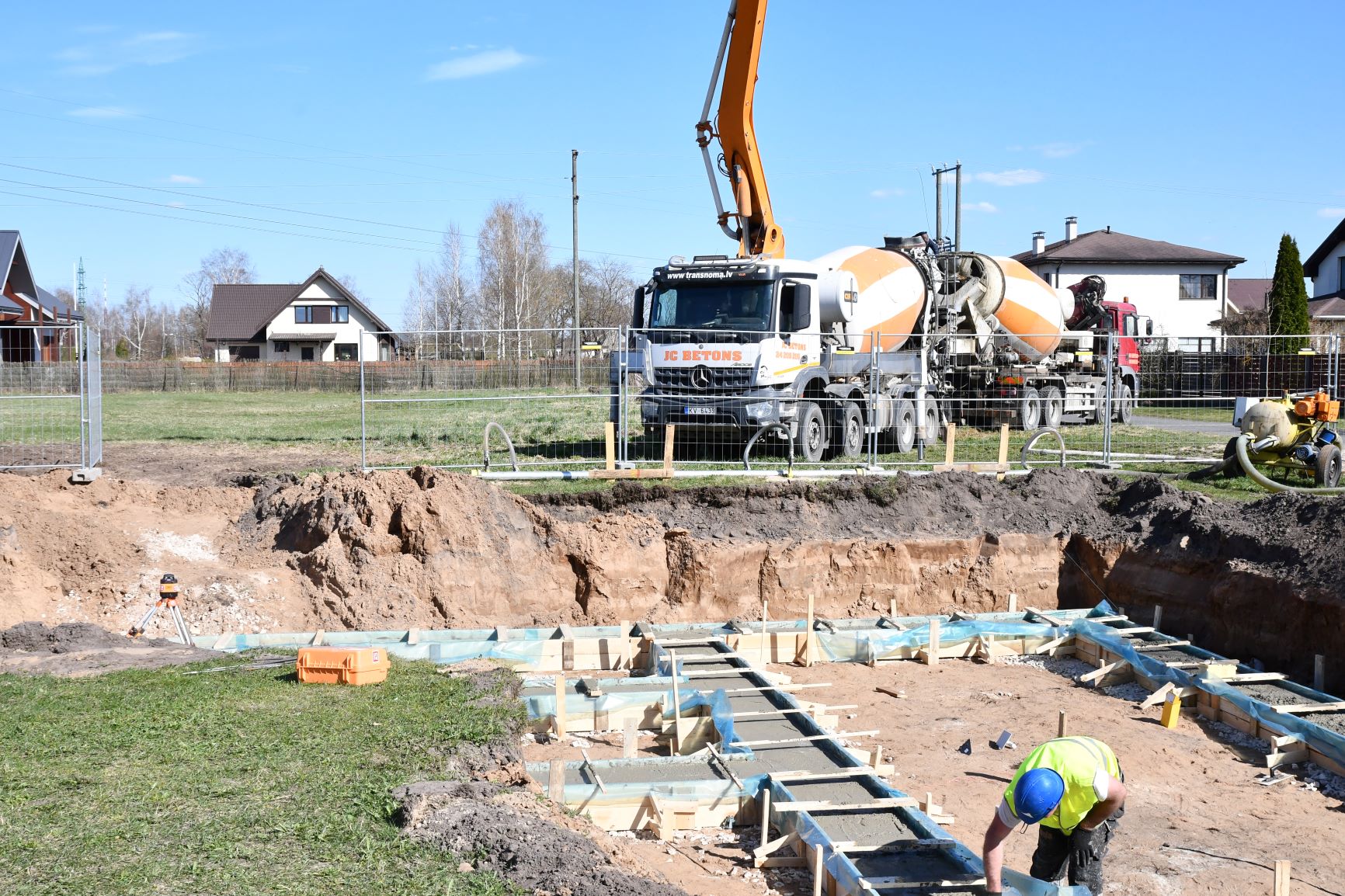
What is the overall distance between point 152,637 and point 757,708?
5378 millimetres

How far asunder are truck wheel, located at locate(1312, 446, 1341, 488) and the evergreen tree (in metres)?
20.8

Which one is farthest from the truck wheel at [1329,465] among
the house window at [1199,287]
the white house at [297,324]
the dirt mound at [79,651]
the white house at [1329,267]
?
the white house at [297,324]

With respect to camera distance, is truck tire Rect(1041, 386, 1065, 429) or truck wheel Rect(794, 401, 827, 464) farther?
truck tire Rect(1041, 386, 1065, 429)

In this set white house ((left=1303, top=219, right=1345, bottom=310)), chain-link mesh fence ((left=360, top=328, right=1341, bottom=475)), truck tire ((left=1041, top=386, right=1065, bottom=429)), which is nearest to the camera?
chain-link mesh fence ((left=360, top=328, right=1341, bottom=475))

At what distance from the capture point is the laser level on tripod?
9422 millimetres

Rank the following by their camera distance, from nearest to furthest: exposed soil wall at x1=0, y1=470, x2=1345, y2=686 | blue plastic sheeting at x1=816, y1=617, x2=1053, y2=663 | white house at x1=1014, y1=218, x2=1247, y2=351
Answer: exposed soil wall at x1=0, y1=470, x2=1345, y2=686 → blue plastic sheeting at x1=816, y1=617, x2=1053, y2=663 → white house at x1=1014, y1=218, x2=1247, y2=351

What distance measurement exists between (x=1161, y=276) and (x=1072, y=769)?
43787 mm

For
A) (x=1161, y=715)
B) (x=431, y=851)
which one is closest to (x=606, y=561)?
(x=1161, y=715)

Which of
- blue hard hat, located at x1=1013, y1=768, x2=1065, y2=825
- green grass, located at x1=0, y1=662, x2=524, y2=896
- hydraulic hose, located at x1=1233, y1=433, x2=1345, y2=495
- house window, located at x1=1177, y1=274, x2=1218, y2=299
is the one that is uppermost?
house window, located at x1=1177, y1=274, x2=1218, y2=299

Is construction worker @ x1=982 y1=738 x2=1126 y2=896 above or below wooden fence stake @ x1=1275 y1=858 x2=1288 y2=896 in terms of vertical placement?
above

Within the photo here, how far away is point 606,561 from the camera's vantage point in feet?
39.2

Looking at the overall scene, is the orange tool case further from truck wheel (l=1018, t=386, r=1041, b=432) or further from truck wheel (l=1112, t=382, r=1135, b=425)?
truck wheel (l=1112, t=382, r=1135, b=425)

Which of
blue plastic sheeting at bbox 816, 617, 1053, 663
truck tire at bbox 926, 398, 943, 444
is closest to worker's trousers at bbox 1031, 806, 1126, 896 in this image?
blue plastic sheeting at bbox 816, 617, 1053, 663

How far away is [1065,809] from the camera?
5047 millimetres
